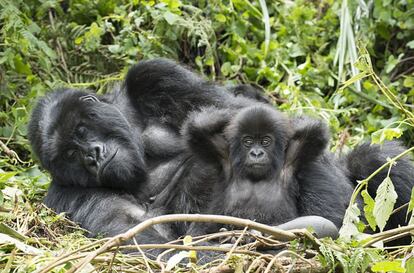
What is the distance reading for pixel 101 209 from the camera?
4.77 meters

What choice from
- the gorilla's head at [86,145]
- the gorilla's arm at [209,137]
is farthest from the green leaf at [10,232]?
the gorilla's arm at [209,137]

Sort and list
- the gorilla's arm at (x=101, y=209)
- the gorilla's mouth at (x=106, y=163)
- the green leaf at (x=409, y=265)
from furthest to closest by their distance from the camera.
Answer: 1. the gorilla's mouth at (x=106, y=163)
2. the gorilla's arm at (x=101, y=209)
3. the green leaf at (x=409, y=265)

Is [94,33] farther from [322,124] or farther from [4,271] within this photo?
[4,271]

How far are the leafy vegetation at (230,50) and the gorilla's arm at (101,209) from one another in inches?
25.3

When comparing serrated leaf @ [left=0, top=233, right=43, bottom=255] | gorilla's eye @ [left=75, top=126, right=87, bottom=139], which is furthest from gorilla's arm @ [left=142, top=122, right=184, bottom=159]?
serrated leaf @ [left=0, top=233, right=43, bottom=255]

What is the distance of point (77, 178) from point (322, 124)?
1.32 meters

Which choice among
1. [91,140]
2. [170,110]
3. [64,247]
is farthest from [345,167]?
[64,247]

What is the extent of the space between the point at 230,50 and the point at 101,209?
95.8 inches

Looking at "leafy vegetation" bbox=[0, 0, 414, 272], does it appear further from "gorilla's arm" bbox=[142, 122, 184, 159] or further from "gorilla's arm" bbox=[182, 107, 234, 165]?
"gorilla's arm" bbox=[182, 107, 234, 165]

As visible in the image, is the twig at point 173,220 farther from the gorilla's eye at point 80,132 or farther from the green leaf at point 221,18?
the green leaf at point 221,18

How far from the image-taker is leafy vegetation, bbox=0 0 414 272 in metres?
6.16

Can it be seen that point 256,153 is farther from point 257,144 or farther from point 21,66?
point 21,66

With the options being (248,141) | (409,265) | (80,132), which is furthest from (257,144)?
(409,265)

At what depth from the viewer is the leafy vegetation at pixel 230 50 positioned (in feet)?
20.2
